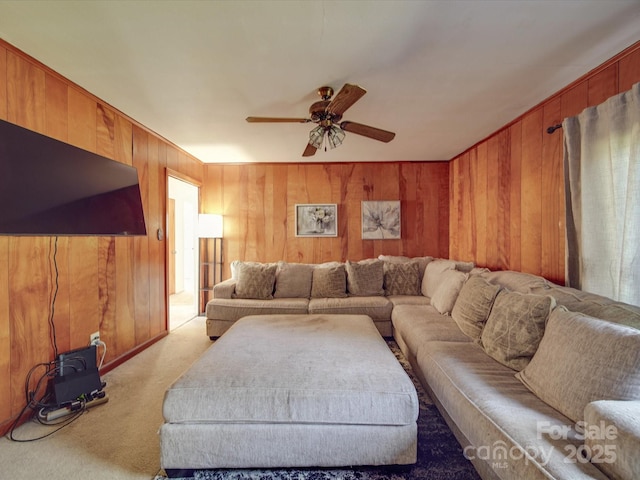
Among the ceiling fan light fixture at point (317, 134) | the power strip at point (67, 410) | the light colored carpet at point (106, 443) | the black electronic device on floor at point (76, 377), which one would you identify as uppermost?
the ceiling fan light fixture at point (317, 134)

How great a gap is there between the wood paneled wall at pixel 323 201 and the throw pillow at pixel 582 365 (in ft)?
9.30

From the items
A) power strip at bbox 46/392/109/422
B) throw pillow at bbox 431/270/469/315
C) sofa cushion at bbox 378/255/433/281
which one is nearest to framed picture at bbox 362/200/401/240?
sofa cushion at bbox 378/255/433/281

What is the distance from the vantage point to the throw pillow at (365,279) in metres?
3.29

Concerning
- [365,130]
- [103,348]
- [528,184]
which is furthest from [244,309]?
[528,184]

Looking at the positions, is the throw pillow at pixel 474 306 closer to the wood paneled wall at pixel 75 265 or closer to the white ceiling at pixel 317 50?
the white ceiling at pixel 317 50

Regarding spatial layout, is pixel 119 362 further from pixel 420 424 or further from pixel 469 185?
pixel 469 185

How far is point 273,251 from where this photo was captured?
13.5ft

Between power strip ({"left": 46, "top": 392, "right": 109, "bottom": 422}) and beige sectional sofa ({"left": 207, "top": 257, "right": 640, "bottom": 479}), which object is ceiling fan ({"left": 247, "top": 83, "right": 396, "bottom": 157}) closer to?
beige sectional sofa ({"left": 207, "top": 257, "right": 640, "bottom": 479})

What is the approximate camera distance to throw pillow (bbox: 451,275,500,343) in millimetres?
1905

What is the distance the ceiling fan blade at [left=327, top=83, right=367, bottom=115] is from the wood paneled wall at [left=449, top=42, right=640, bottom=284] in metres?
1.66

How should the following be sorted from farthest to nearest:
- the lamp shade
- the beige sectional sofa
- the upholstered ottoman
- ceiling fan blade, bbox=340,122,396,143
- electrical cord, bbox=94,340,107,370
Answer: the lamp shade < electrical cord, bbox=94,340,107,370 < ceiling fan blade, bbox=340,122,396,143 < the upholstered ottoman < the beige sectional sofa

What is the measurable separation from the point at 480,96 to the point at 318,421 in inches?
103

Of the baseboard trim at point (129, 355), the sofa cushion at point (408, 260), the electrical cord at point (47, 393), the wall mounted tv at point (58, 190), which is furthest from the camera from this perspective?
the sofa cushion at point (408, 260)

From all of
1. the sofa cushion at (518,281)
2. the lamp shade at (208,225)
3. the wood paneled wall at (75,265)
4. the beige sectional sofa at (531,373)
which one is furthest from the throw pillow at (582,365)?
the lamp shade at (208,225)
